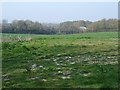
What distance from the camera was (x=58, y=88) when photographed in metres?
11.1

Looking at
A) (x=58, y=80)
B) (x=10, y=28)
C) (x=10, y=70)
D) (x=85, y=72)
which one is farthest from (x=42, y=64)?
(x=10, y=28)

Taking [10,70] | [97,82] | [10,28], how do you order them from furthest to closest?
[10,28]
[10,70]
[97,82]

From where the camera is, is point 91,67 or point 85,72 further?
point 91,67

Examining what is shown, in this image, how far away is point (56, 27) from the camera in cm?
8719

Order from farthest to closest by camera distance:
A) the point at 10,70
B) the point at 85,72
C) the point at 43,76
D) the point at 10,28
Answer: the point at 10,28 → the point at 10,70 → the point at 85,72 → the point at 43,76

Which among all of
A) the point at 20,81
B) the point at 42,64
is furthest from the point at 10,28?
the point at 20,81

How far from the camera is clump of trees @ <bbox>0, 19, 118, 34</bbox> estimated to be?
68.0m

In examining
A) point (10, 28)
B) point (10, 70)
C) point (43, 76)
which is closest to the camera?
point (43, 76)

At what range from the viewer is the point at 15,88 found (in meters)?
11.3

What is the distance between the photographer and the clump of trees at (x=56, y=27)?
6800cm

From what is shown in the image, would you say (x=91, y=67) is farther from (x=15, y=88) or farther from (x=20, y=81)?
(x=15, y=88)

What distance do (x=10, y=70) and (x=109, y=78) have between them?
5421 mm

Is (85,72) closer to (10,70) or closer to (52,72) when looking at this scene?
(52,72)

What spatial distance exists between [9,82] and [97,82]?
146 inches
